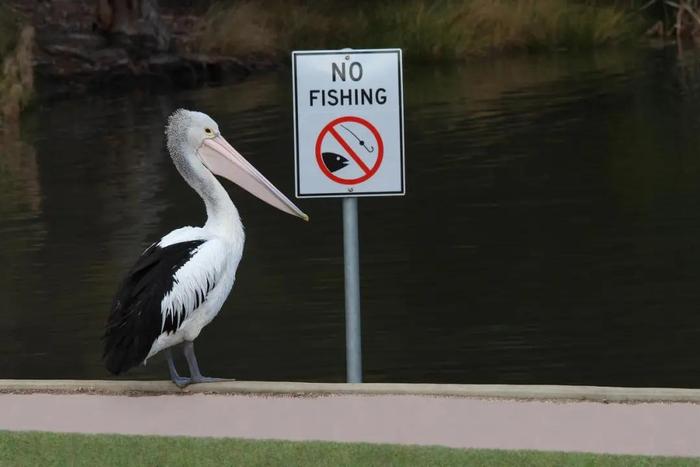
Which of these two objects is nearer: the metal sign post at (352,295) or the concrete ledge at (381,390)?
the concrete ledge at (381,390)

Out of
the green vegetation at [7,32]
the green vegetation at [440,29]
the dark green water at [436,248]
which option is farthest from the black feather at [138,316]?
the green vegetation at [440,29]

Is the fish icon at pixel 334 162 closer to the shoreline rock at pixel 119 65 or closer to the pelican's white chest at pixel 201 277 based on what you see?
the pelican's white chest at pixel 201 277

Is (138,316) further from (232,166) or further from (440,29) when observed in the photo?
(440,29)

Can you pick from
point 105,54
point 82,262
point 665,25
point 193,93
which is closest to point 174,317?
point 82,262

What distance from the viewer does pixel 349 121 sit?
7.19 meters

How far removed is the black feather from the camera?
6.91m

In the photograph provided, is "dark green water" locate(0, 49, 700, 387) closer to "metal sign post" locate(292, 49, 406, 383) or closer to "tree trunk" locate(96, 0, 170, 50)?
"metal sign post" locate(292, 49, 406, 383)

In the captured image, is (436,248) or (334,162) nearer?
(334,162)

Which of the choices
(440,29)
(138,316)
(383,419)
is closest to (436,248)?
(138,316)

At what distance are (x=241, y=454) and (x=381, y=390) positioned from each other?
2.71ft

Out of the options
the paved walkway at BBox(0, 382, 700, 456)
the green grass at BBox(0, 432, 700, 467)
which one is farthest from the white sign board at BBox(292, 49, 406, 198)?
the green grass at BBox(0, 432, 700, 467)

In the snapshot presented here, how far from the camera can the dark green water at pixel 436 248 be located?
10055 millimetres

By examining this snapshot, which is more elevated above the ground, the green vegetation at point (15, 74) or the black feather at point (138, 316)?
the green vegetation at point (15, 74)

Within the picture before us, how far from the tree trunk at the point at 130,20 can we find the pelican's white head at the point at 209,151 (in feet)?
78.1
